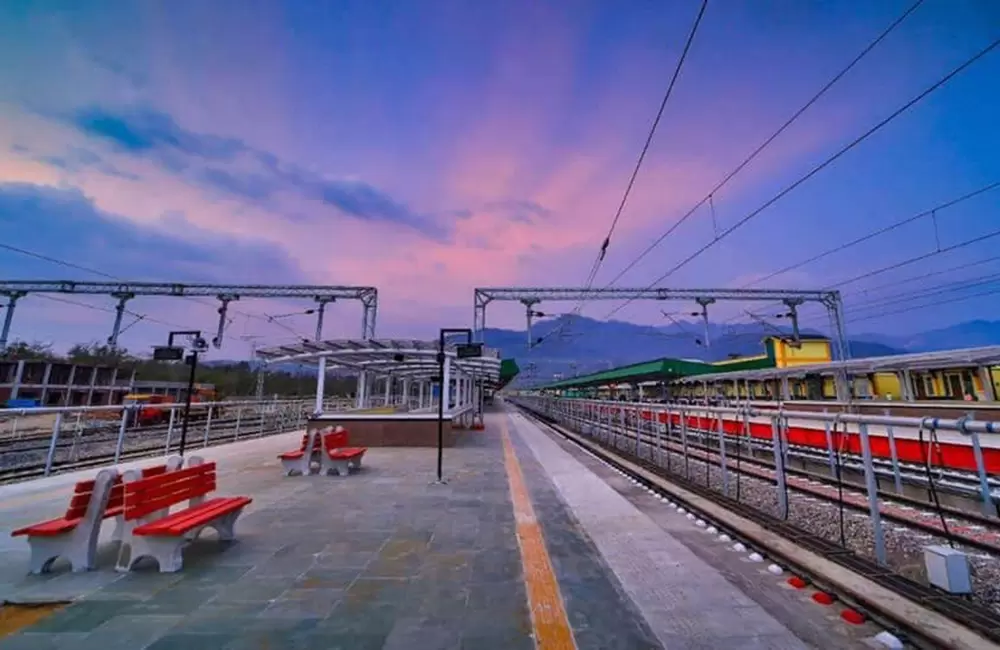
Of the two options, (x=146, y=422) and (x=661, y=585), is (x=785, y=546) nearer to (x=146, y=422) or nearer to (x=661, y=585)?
(x=661, y=585)

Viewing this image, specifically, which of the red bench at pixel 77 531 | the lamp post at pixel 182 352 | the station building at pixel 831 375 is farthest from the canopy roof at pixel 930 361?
the lamp post at pixel 182 352

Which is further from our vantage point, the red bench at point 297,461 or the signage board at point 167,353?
the red bench at point 297,461

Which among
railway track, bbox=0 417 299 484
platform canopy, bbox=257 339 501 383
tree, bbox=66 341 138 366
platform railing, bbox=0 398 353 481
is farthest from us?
tree, bbox=66 341 138 366

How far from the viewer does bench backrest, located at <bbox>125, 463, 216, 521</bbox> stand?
11.6ft

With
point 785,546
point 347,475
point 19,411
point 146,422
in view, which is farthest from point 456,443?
point 146,422

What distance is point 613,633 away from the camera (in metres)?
2.58

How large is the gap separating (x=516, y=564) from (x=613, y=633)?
1.20 m

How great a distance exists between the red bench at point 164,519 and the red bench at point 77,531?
20 cm

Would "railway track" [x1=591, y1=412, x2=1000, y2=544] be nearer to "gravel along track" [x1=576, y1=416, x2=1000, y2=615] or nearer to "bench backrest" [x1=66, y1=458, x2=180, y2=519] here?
"gravel along track" [x1=576, y1=416, x2=1000, y2=615]

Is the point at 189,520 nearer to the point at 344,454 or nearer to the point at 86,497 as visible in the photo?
the point at 86,497

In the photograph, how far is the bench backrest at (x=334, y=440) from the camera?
793 cm

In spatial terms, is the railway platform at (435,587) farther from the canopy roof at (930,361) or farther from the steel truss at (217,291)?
the steel truss at (217,291)

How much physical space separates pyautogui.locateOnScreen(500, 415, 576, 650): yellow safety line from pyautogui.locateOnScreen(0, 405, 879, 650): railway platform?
0.05 feet

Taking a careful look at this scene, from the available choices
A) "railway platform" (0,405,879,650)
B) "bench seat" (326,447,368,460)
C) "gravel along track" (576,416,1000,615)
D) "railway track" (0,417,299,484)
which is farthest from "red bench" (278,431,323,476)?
"gravel along track" (576,416,1000,615)
